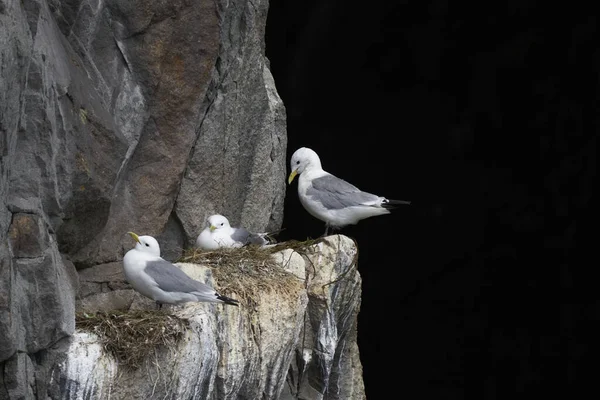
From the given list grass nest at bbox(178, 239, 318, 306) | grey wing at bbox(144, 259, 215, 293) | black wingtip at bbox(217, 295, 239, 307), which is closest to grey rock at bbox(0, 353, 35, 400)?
grey wing at bbox(144, 259, 215, 293)

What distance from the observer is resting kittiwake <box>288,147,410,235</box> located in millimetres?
9320

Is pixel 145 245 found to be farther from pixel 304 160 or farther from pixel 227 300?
pixel 304 160

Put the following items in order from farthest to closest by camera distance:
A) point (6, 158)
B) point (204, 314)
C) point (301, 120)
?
1. point (301, 120)
2. point (204, 314)
3. point (6, 158)

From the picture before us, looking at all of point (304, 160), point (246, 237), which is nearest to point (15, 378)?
point (246, 237)

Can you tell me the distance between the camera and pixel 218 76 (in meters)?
8.97

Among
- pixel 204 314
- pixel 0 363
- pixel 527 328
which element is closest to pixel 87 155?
pixel 204 314

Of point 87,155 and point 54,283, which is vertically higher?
point 87,155

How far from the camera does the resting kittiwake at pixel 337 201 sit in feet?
30.6

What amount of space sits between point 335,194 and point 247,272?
135 centimetres

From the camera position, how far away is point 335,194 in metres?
9.41

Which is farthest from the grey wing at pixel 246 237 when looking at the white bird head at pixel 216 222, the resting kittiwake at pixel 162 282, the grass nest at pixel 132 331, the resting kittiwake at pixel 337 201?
the grass nest at pixel 132 331

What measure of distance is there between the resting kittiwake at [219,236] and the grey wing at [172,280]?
121 cm

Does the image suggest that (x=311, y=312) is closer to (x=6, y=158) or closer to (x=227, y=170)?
(x=227, y=170)

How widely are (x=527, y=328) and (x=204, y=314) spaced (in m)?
6.80
